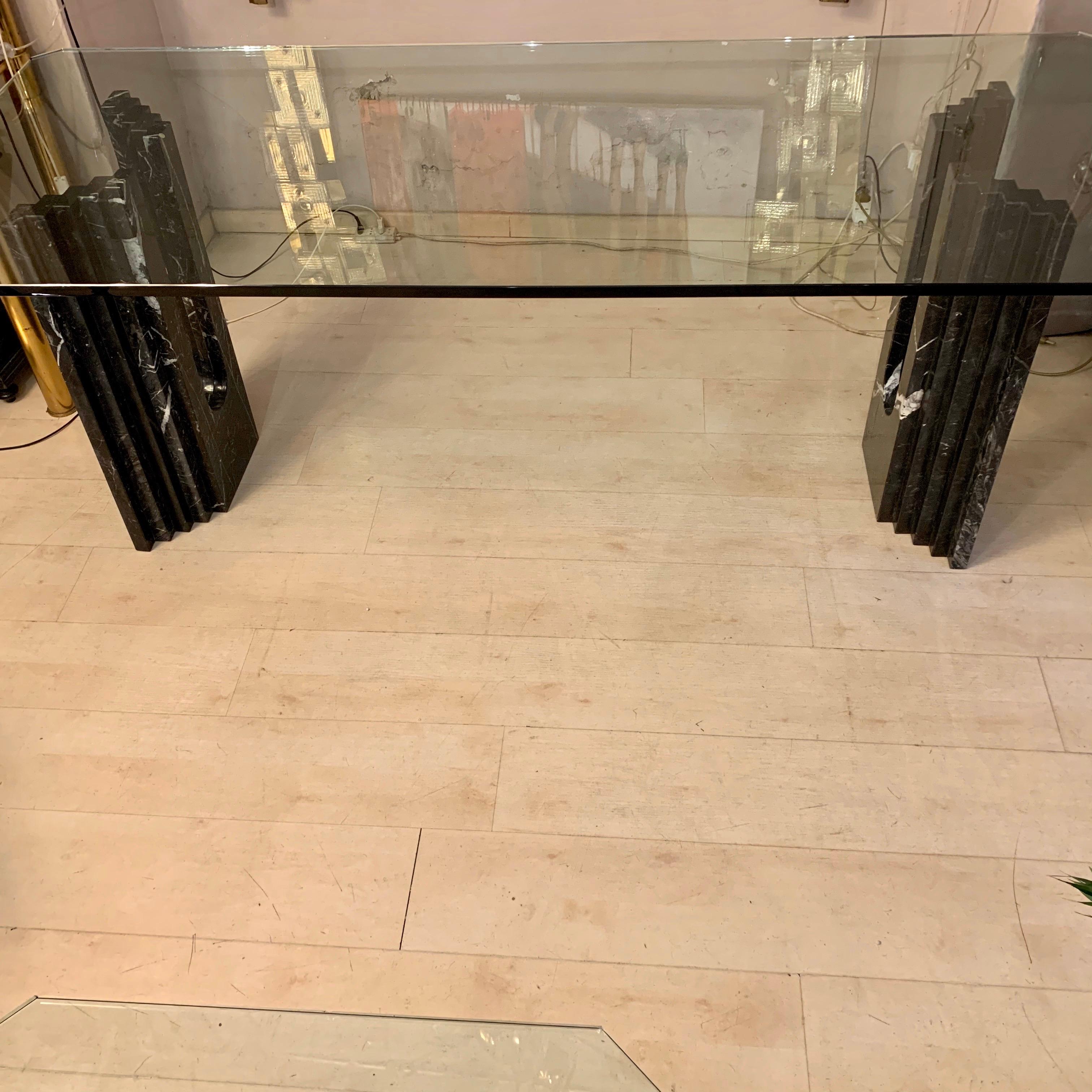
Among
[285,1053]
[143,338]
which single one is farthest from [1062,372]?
[285,1053]

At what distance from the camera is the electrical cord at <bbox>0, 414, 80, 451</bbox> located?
221 cm

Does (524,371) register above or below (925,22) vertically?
below

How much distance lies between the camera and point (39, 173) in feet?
5.51

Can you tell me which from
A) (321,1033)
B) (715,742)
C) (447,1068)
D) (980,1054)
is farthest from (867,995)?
(321,1033)

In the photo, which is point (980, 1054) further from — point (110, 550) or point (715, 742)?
point (110, 550)

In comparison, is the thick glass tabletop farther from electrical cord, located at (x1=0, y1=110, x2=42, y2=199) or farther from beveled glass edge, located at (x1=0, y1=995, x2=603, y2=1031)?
beveled glass edge, located at (x1=0, y1=995, x2=603, y2=1031)

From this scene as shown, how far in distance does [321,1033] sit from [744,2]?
2361mm

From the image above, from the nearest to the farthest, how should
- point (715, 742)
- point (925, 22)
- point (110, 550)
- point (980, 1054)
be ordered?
point (980, 1054)
point (715, 742)
point (110, 550)
point (925, 22)

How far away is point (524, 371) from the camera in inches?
92.7

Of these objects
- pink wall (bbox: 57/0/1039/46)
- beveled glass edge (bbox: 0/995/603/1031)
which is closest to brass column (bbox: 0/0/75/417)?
pink wall (bbox: 57/0/1039/46)

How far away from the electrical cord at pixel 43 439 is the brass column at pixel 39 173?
37 millimetres

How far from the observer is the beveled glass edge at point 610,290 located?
1251 millimetres

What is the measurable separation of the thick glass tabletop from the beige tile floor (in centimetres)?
66

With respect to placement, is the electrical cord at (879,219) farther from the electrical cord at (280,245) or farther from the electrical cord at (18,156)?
the electrical cord at (18,156)
